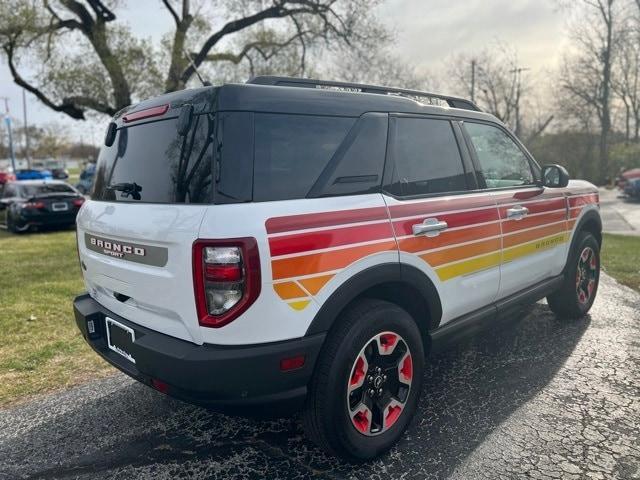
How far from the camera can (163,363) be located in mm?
2119

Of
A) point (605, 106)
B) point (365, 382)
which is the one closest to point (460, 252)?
point (365, 382)

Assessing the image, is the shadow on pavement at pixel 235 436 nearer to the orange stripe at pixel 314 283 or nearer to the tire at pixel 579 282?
the tire at pixel 579 282

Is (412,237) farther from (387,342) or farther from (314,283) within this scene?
(314,283)

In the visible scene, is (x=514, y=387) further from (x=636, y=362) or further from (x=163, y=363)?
(x=163, y=363)

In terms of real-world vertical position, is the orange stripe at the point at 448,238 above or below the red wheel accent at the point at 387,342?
above

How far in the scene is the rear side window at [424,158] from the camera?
2.70m

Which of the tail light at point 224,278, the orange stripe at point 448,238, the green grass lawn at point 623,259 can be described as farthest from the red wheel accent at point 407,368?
the green grass lawn at point 623,259

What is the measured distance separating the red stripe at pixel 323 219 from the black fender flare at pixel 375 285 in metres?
0.27

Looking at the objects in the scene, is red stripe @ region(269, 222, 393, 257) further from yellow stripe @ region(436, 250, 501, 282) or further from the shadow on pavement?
the shadow on pavement

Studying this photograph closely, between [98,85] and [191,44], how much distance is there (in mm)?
3874

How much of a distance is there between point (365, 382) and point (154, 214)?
1.40m

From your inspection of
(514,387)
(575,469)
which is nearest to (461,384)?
(514,387)

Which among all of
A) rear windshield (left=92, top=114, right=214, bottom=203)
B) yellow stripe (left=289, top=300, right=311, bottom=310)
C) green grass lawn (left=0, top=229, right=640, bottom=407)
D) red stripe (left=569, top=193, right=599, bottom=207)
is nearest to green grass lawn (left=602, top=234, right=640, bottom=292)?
green grass lawn (left=0, top=229, right=640, bottom=407)

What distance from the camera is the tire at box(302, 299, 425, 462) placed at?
2.27 metres
